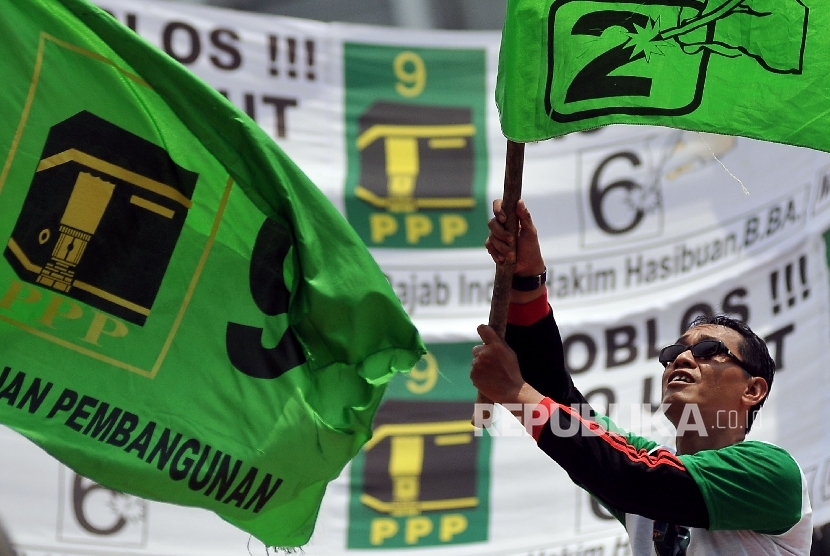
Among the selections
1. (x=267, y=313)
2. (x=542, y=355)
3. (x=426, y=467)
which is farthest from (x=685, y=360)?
(x=426, y=467)

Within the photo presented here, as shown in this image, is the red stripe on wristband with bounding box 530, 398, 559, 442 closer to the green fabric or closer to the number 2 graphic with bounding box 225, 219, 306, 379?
the green fabric

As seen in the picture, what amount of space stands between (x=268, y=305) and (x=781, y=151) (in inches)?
131

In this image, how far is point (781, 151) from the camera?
586cm

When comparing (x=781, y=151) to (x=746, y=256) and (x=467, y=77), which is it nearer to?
(x=746, y=256)

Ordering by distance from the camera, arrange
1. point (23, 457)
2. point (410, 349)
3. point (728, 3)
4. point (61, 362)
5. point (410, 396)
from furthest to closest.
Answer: point (410, 396) → point (23, 457) → point (410, 349) → point (61, 362) → point (728, 3)

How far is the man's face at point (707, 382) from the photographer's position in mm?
2854

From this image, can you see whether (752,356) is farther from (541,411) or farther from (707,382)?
(541,411)

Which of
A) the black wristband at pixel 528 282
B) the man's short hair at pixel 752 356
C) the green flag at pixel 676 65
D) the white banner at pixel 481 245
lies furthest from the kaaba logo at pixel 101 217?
the white banner at pixel 481 245

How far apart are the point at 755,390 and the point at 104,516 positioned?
9.58 feet

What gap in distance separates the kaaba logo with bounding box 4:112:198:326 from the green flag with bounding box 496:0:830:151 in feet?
3.16

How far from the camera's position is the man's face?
9.36 feet

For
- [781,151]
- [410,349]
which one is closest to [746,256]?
Result: [781,151]

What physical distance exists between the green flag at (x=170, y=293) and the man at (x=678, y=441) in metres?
0.42

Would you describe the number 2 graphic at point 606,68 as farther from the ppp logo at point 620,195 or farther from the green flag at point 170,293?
the ppp logo at point 620,195
